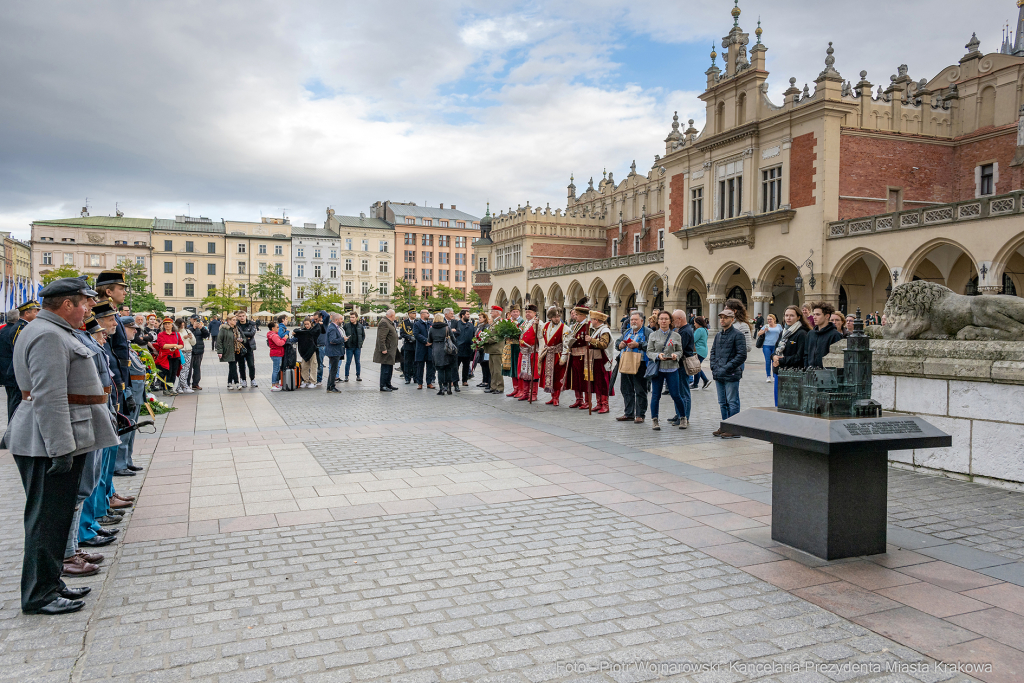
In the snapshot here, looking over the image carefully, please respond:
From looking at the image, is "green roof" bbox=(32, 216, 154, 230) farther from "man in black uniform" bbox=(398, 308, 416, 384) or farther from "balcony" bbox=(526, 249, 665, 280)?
"man in black uniform" bbox=(398, 308, 416, 384)

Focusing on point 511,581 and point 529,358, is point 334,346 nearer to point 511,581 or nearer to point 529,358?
point 529,358

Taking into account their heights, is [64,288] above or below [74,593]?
above

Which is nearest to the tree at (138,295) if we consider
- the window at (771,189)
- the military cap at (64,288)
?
the window at (771,189)

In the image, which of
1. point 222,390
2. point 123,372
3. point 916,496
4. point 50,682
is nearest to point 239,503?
point 123,372

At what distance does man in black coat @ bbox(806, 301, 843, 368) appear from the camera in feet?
28.1

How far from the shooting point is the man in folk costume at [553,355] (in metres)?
13.4

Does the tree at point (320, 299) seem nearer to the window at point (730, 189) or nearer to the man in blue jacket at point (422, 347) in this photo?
the window at point (730, 189)

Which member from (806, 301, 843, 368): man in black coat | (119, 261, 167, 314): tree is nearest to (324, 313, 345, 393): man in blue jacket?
(806, 301, 843, 368): man in black coat

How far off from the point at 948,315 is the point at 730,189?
30.2 m

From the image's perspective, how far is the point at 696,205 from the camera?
3859 cm

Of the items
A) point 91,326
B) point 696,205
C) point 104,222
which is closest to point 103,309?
point 91,326

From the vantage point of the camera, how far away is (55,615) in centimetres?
379

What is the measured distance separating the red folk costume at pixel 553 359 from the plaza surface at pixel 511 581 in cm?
556

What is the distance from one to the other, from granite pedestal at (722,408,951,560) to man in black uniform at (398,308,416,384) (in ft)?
A: 43.0
